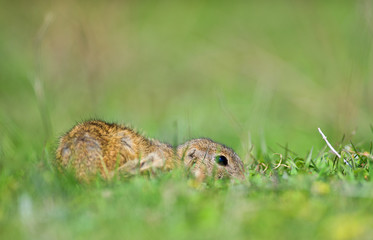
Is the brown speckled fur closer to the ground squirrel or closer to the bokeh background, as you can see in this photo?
the ground squirrel

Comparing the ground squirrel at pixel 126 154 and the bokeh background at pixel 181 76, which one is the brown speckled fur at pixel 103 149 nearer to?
the ground squirrel at pixel 126 154

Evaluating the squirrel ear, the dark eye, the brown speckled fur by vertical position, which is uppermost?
the brown speckled fur

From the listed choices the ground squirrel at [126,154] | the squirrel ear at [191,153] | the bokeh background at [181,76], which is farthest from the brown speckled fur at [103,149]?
the bokeh background at [181,76]

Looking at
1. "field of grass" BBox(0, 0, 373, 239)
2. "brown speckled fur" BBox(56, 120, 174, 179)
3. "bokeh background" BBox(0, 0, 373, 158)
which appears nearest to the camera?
"field of grass" BBox(0, 0, 373, 239)

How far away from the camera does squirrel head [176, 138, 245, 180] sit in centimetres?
560

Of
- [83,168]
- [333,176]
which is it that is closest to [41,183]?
[83,168]

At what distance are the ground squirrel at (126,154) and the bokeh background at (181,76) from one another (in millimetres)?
1732

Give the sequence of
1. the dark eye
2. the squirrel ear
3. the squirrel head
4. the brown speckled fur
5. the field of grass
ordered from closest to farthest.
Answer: the field of grass < the brown speckled fur < the squirrel head < the dark eye < the squirrel ear

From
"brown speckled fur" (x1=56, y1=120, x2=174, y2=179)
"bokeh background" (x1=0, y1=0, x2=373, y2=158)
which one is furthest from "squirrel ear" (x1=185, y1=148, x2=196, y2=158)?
"bokeh background" (x1=0, y1=0, x2=373, y2=158)

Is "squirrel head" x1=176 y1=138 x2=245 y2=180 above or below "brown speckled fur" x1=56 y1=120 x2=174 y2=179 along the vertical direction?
below

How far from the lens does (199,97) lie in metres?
15.4

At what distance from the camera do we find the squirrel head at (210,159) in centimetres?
560

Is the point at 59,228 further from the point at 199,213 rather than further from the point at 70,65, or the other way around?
the point at 70,65

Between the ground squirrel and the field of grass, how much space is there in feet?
0.67
